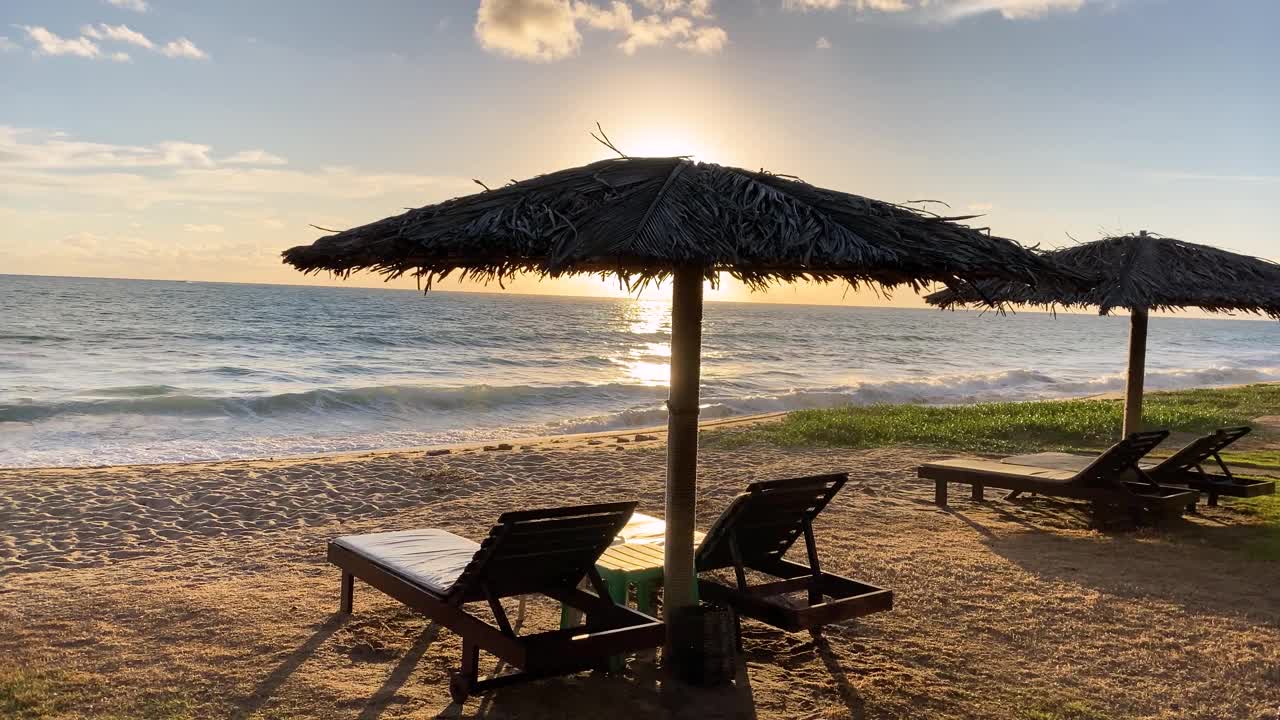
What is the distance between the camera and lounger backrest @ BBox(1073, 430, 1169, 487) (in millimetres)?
6965

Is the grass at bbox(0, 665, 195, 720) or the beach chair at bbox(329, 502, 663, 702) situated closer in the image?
the beach chair at bbox(329, 502, 663, 702)

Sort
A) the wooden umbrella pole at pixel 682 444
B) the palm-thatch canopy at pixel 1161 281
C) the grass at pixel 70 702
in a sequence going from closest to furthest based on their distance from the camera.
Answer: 1. the grass at pixel 70 702
2. the wooden umbrella pole at pixel 682 444
3. the palm-thatch canopy at pixel 1161 281

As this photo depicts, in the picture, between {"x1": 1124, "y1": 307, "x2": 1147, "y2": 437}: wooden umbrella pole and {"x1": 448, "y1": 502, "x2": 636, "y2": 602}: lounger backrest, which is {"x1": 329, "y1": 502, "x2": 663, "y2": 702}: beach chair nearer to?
{"x1": 448, "y1": 502, "x2": 636, "y2": 602}: lounger backrest

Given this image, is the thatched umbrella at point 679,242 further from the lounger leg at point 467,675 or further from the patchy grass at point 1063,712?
the patchy grass at point 1063,712

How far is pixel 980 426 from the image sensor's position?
535 inches

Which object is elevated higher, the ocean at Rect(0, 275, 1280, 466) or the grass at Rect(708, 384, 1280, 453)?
the grass at Rect(708, 384, 1280, 453)

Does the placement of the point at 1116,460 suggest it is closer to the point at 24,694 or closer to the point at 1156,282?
the point at 1156,282

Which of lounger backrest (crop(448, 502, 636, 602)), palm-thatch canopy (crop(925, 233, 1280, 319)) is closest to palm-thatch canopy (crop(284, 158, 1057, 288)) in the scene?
lounger backrest (crop(448, 502, 636, 602))

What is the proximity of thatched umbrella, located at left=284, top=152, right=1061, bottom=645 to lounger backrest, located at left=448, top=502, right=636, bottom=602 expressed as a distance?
0.44 m

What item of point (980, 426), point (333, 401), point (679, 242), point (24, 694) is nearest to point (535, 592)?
point (679, 242)

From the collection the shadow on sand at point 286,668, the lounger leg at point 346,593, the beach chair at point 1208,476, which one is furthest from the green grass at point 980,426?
the shadow on sand at point 286,668

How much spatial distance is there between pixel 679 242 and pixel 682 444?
106 cm

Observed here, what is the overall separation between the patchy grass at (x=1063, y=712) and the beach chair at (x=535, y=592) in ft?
5.25

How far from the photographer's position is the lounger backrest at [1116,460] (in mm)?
6965
